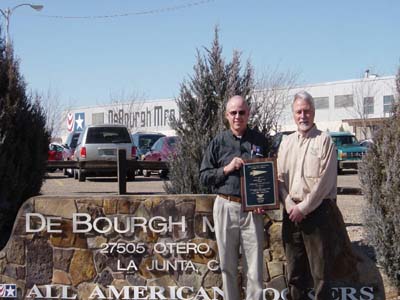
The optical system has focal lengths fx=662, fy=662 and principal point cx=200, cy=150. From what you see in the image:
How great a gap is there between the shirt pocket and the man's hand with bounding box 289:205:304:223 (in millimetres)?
289

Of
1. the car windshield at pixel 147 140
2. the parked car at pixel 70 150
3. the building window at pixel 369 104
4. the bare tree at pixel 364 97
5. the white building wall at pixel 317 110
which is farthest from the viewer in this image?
the bare tree at pixel 364 97

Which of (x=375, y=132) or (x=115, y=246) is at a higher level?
(x=375, y=132)

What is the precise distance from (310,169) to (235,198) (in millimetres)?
674

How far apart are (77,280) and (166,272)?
36.2 inches

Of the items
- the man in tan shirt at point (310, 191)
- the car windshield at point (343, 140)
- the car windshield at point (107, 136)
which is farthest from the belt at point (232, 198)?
the car windshield at point (343, 140)

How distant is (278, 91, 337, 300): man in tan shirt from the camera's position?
17.5 ft

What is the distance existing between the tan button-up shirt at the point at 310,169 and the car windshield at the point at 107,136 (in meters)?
15.7

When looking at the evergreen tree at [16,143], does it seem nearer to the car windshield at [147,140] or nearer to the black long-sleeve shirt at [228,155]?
the black long-sleeve shirt at [228,155]

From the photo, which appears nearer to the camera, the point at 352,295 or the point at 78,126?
the point at 352,295

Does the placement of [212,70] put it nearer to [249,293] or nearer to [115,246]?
[115,246]

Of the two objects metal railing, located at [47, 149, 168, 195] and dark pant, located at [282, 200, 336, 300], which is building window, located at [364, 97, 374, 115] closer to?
metal railing, located at [47, 149, 168, 195]

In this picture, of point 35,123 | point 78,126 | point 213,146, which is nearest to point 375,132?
point 213,146

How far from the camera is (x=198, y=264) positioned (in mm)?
6551

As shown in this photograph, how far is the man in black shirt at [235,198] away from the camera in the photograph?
5539 mm
